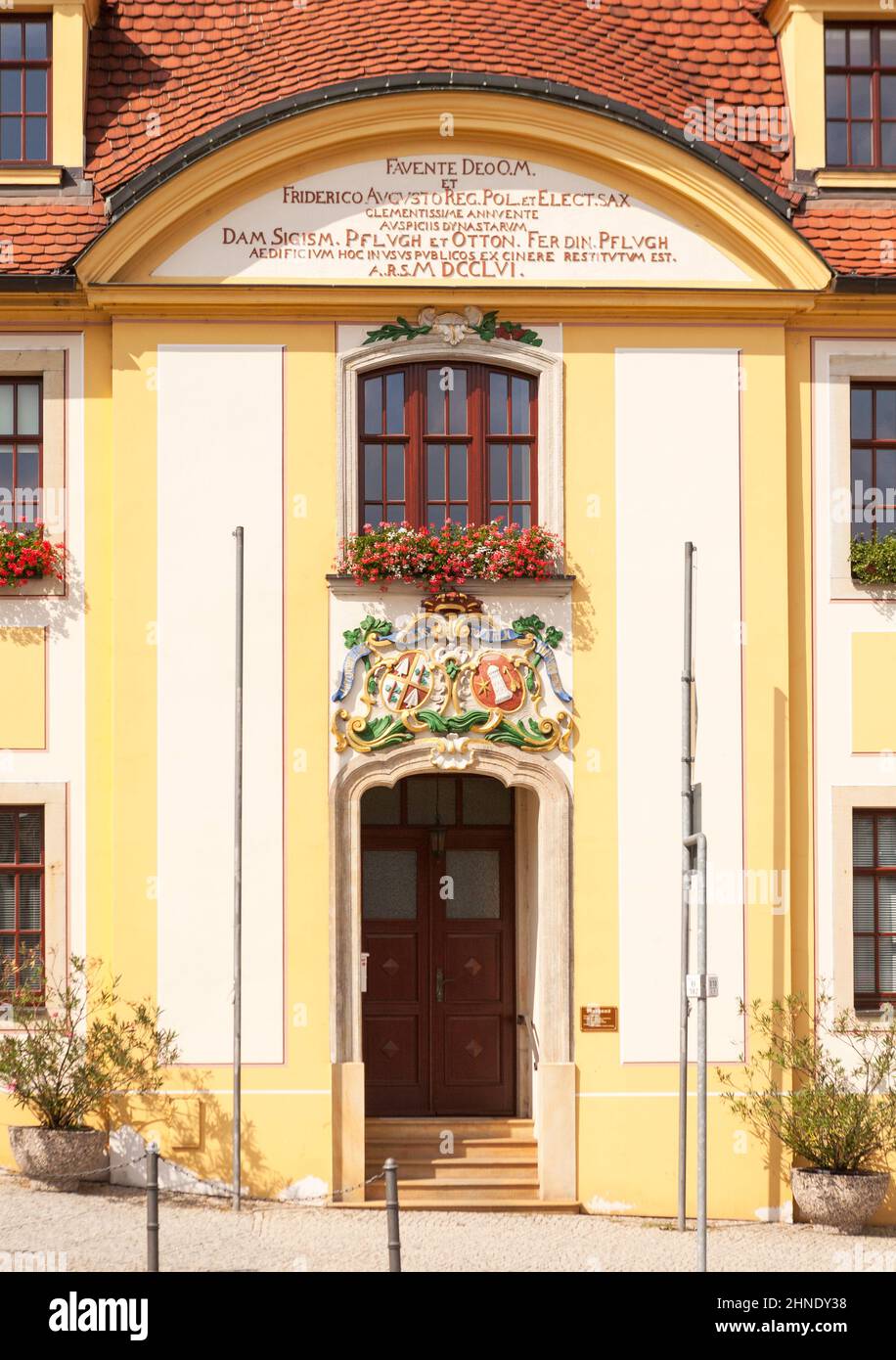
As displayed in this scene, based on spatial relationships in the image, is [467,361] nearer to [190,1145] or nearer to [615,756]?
[615,756]

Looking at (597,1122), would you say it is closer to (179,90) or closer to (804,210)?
(804,210)

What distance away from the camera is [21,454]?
636 inches

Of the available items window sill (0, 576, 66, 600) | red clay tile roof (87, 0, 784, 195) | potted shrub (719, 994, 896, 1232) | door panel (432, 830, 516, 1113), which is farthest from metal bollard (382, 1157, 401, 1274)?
red clay tile roof (87, 0, 784, 195)

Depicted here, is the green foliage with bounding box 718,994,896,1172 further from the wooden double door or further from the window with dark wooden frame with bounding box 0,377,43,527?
the window with dark wooden frame with bounding box 0,377,43,527

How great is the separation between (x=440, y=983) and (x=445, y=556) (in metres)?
3.89

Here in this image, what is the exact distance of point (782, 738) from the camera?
1595 cm

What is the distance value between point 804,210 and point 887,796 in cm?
523

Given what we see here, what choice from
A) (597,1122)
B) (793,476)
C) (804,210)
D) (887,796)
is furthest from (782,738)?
(804,210)

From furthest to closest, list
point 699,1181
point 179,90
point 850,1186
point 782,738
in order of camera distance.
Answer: point 179,90 < point 782,738 < point 850,1186 < point 699,1181

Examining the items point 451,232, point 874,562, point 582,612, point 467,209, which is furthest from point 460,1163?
point 467,209

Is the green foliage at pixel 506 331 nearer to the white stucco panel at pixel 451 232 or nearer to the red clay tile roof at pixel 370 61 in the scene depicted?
the white stucco panel at pixel 451 232

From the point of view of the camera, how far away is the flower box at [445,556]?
15.5 metres

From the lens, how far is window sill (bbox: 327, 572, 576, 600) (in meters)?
15.7

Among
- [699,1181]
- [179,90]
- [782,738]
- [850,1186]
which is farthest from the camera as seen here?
[179,90]
